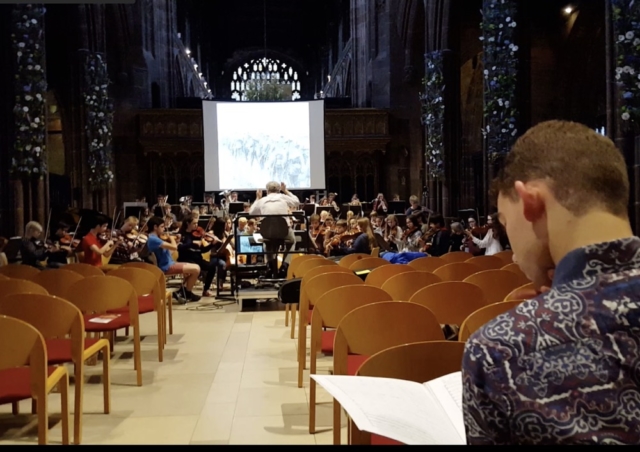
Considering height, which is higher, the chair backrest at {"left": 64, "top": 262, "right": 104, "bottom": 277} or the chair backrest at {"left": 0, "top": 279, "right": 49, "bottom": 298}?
the chair backrest at {"left": 0, "top": 279, "right": 49, "bottom": 298}

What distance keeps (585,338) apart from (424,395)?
25.7 inches

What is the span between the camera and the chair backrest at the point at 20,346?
2.75 m

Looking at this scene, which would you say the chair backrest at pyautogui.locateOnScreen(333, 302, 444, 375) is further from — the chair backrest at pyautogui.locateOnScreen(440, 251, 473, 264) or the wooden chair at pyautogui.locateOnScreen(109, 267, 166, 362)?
the chair backrest at pyautogui.locateOnScreen(440, 251, 473, 264)

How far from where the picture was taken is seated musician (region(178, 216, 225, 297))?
391 inches

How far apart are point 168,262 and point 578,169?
27.3 feet

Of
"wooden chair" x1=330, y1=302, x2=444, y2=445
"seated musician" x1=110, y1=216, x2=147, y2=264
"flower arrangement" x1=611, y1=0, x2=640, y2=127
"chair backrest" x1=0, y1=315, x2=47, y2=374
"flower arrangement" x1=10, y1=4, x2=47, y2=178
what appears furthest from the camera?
"flower arrangement" x1=10, y1=4, x2=47, y2=178

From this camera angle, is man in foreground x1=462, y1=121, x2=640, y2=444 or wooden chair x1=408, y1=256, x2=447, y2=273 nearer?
man in foreground x1=462, y1=121, x2=640, y2=444

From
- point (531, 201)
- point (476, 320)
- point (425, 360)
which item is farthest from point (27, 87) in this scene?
point (531, 201)

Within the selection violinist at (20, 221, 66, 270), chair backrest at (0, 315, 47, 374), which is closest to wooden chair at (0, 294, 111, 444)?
chair backrest at (0, 315, 47, 374)

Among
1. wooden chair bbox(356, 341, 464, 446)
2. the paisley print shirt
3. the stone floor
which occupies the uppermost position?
the paisley print shirt

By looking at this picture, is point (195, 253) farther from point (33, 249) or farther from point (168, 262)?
point (33, 249)

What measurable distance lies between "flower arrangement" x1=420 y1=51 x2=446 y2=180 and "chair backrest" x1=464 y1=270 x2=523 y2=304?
10512 millimetres

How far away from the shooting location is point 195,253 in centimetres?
1001

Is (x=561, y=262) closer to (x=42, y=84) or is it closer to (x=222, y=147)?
(x=42, y=84)
